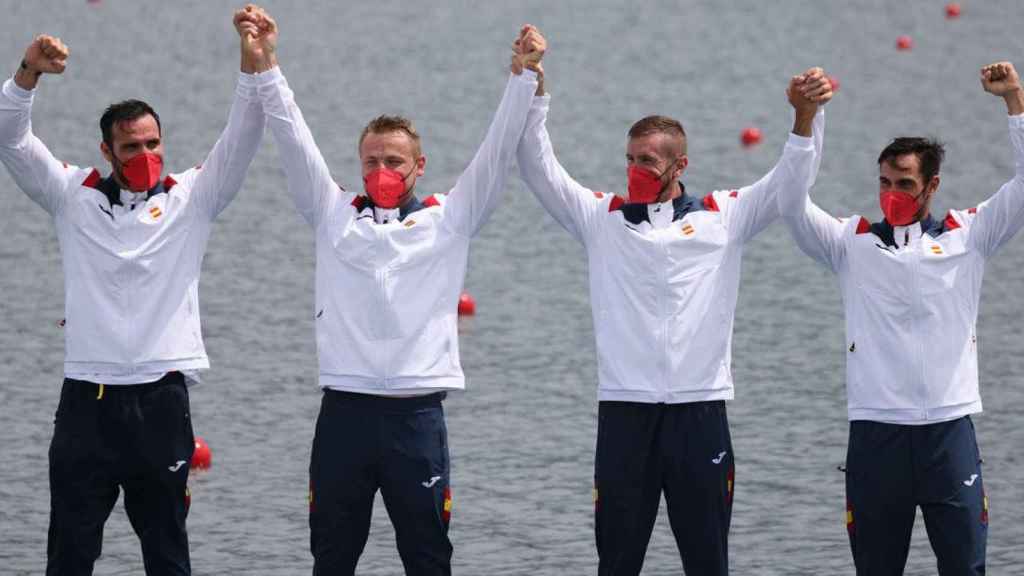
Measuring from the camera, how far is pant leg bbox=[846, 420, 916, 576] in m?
8.64

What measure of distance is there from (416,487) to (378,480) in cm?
20

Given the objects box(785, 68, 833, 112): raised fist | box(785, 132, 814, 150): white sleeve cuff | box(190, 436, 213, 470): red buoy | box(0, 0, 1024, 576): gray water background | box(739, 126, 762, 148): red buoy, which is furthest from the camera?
box(739, 126, 762, 148): red buoy

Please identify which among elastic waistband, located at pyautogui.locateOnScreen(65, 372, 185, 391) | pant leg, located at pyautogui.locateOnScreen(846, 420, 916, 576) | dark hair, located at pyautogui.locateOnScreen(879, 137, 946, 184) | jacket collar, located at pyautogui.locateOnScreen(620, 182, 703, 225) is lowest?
pant leg, located at pyautogui.locateOnScreen(846, 420, 916, 576)

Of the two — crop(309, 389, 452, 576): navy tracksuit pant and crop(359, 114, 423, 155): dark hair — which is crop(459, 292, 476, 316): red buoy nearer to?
crop(359, 114, 423, 155): dark hair

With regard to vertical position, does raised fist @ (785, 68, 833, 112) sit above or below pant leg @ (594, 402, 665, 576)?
above

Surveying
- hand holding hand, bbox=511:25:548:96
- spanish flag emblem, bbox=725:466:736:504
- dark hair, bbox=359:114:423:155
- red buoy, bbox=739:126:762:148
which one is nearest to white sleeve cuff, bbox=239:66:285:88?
dark hair, bbox=359:114:423:155

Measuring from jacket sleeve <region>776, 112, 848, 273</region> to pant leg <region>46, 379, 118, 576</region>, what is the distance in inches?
127

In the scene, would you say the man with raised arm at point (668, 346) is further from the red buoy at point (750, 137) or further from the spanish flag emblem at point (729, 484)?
the red buoy at point (750, 137)

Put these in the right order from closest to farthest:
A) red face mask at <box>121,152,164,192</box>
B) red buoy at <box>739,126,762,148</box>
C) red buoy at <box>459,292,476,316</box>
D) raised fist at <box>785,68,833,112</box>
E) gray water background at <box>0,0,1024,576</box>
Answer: raised fist at <box>785,68,833,112</box>
red face mask at <box>121,152,164,192</box>
gray water background at <box>0,0,1024,576</box>
red buoy at <box>459,292,476,316</box>
red buoy at <box>739,126,762,148</box>

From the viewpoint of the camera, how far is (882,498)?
8.65m

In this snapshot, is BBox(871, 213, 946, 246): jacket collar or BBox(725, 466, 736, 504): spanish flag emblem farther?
BBox(871, 213, 946, 246): jacket collar

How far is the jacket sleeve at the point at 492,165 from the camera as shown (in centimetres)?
870

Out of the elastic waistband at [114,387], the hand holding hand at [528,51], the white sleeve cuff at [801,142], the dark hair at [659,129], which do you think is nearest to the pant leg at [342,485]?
the elastic waistband at [114,387]

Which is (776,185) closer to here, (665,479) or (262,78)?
(665,479)
